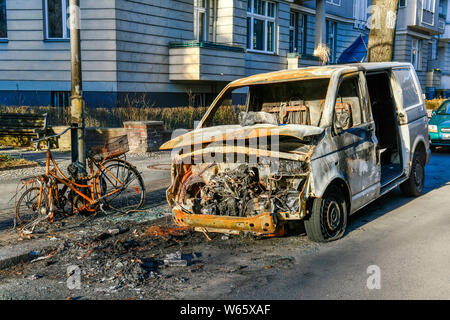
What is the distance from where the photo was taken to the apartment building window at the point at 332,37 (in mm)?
29781

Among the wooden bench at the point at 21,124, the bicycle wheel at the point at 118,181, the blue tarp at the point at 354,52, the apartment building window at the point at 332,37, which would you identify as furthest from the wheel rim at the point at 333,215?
the apartment building window at the point at 332,37

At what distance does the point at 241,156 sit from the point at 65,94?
13.8 meters

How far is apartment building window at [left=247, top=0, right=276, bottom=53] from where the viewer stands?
902 inches

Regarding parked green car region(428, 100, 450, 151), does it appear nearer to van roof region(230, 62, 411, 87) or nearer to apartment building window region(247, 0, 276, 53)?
van roof region(230, 62, 411, 87)

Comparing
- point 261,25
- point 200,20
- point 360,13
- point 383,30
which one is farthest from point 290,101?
point 360,13

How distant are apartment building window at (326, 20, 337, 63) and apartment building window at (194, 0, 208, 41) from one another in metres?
11.0

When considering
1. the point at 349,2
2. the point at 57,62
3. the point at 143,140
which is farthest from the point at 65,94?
the point at 349,2

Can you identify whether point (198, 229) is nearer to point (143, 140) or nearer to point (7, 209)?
point (7, 209)

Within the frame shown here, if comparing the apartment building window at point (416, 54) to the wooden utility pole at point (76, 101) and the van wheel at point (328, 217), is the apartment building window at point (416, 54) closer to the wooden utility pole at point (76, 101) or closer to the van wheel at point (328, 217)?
the wooden utility pole at point (76, 101)

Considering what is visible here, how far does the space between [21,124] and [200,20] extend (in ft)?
33.5

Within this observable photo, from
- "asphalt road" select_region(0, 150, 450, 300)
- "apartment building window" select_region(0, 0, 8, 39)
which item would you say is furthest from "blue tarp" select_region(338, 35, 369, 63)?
"asphalt road" select_region(0, 150, 450, 300)

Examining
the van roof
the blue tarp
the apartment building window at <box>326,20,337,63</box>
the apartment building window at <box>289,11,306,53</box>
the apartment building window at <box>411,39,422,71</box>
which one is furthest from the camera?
the apartment building window at <box>411,39,422,71</box>

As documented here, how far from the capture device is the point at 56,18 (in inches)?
725

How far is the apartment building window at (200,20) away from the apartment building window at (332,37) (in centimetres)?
1097
